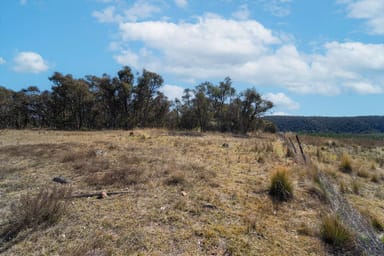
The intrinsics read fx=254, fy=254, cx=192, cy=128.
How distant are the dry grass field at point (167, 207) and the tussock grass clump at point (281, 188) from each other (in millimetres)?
130

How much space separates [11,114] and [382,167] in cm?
3804

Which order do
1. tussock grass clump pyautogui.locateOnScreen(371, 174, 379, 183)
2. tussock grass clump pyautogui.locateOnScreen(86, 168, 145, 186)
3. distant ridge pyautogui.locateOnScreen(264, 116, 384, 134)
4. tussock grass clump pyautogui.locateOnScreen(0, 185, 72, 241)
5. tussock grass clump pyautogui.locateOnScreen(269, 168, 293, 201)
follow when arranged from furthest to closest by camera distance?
distant ridge pyautogui.locateOnScreen(264, 116, 384, 134) → tussock grass clump pyautogui.locateOnScreen(371, 174, 379, 183) → tussock grass clump pyautogui.locateOnScreen(86, 168, 145, 186) → tussock grass clump pyautogui.locateOnScreen(269, 168, 293, 201) → tussock grass clump pyautogui.locateOnScreen(0, 185, 72, 241)

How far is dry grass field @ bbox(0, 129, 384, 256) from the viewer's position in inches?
141

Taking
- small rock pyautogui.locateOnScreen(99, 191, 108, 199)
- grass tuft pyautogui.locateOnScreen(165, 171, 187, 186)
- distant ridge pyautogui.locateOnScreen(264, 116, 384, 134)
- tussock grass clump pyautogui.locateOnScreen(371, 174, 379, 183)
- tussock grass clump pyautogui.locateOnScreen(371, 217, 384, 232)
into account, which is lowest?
tussock grass clump pyautogui.locateOnScreen(371, 217, 384, 232)

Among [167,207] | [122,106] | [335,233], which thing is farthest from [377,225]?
[122,106]

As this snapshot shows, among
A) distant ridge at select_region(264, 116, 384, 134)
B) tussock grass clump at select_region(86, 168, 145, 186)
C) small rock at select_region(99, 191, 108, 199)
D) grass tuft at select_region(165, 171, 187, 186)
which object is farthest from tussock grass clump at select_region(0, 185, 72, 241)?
Result: distant ridge at select_region(264, 116, 384, 134)

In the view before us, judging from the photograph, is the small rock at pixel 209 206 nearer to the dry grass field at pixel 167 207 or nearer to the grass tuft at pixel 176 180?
the dry grass field at pixel 167 207

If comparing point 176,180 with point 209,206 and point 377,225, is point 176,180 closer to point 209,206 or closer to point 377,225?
point 209,206

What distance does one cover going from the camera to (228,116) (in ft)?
113

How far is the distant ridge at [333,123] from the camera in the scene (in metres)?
103

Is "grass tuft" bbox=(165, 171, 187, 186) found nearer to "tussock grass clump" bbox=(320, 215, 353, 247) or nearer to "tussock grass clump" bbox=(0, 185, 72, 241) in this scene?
"tussock grass clump" bbox=(0, 185, 72, 241)

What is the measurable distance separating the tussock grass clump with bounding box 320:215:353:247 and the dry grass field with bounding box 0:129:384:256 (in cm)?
11

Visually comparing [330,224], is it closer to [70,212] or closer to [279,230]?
[279,230]

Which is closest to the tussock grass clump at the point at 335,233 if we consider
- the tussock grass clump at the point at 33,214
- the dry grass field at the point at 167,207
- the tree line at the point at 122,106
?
the dry grass field at the point at 167,207
